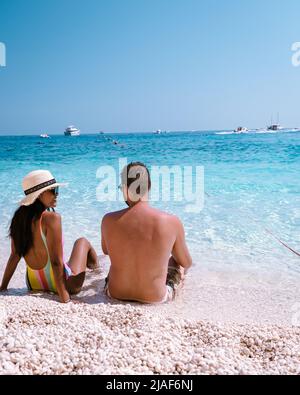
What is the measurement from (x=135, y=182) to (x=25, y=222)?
101cm

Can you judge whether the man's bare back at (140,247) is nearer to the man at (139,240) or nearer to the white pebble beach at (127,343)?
the man at (139,240)

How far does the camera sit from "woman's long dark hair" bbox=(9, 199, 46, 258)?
2.92 meters

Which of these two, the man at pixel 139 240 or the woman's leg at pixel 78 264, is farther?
the woman's leg at pixel 78 264

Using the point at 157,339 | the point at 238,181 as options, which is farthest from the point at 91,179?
the point at 157,339

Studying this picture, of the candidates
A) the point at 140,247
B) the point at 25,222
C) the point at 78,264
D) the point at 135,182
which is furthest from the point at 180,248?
the point at 25,222

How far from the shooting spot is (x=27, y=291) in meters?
3.32

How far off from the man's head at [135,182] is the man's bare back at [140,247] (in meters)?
0.07

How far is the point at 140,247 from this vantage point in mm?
2818

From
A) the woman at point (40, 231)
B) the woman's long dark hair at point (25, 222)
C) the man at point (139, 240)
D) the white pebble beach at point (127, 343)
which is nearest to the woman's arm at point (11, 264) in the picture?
the woman at point (40, 231)

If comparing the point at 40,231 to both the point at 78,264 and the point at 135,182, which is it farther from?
the point at 135,182

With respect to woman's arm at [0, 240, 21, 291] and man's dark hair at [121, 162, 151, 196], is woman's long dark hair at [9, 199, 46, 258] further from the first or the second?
man's dark hair at [121, 162, 151, 196]

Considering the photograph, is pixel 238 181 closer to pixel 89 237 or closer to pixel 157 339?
pixel 89 237

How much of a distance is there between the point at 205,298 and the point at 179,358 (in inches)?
58.9

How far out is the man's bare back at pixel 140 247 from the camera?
2.80m
